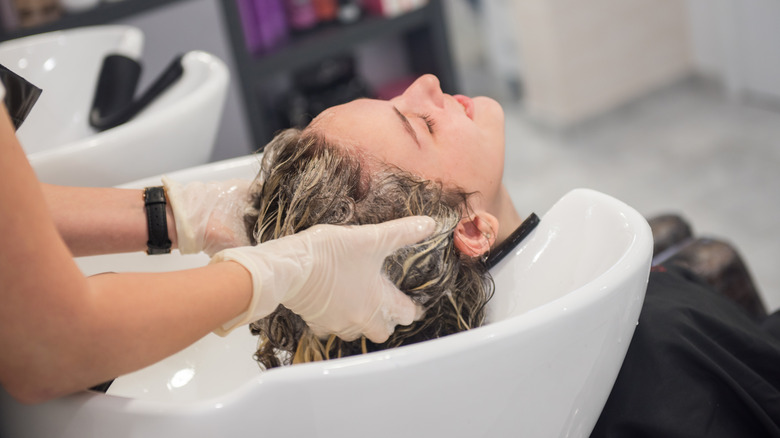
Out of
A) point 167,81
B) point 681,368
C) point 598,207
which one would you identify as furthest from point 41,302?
point 167,81

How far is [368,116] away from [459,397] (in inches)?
19.2

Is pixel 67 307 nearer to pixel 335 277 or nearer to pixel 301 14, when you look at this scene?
pixel 335 277

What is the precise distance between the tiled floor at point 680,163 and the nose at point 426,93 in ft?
4.51

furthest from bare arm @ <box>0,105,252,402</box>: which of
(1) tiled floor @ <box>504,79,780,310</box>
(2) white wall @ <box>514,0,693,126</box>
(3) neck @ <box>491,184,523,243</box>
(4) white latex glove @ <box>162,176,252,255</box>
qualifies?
(2) white wall @ <box>514,0,693,126</box>

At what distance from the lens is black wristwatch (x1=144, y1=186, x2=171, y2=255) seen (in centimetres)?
110

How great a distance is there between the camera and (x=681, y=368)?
103cm

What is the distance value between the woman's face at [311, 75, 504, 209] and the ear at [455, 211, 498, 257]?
28 mm

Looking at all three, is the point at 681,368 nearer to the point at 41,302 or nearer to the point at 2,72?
the point at 41,302

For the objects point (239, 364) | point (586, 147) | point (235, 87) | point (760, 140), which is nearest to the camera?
point (239, 364)

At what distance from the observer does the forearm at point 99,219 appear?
106 centimetres

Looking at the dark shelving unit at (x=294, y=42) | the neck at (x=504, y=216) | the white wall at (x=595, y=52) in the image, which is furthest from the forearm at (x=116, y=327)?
the white wall at (x=595, y=52)

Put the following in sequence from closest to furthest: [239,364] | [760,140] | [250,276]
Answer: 1. [250,276]
2. [239,364]
3. [760,140]

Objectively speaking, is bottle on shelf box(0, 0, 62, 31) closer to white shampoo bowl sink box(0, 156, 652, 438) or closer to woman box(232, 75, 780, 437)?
woman box(232, 75, 780, 437)

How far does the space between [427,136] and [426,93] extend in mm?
108
